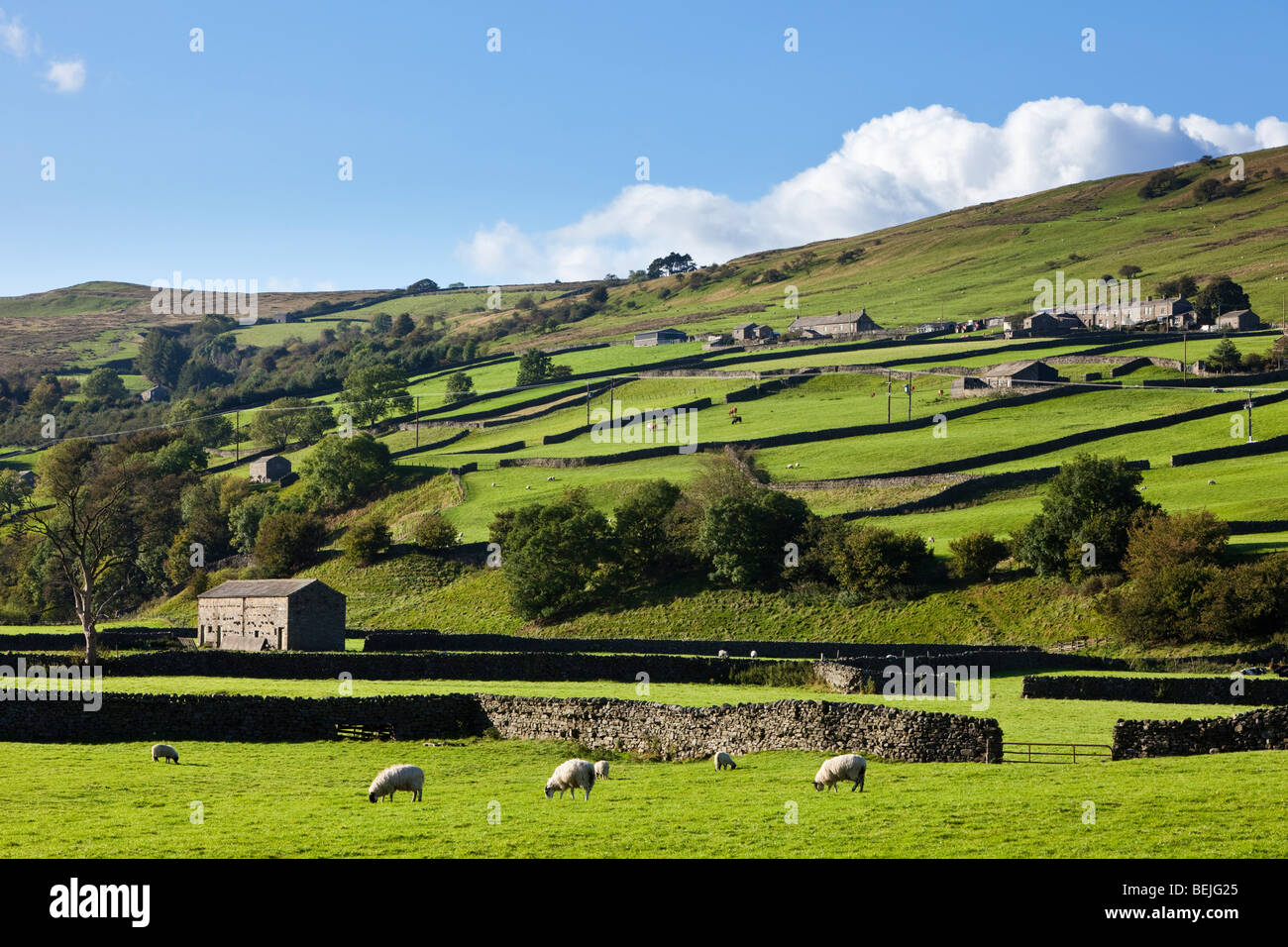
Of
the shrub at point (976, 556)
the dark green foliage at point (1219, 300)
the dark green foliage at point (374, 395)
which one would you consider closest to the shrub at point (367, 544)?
the shrub at point (976, 556)

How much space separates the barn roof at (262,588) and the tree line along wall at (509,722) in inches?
992

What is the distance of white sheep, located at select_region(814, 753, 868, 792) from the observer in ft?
65.9

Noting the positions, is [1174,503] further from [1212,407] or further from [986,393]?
[986,393]

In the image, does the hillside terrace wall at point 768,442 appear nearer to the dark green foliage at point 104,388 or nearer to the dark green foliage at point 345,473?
the dark green foliage at point 345,473

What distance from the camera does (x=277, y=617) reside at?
5456 cm

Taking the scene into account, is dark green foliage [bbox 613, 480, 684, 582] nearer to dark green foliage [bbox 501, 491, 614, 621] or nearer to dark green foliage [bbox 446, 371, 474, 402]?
dark green foliage [bbox 501, 491, 614, 621]

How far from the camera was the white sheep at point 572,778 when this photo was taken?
66.1 feet

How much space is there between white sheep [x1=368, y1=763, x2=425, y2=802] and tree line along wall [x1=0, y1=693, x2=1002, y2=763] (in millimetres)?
8368

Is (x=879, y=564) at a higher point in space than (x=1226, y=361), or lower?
lower

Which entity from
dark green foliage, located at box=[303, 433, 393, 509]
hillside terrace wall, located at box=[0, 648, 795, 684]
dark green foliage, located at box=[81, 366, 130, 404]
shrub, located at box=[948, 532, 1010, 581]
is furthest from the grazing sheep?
dark green foliage, located at box=[81, 366, 130, 404]

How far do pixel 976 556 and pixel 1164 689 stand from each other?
20.4m

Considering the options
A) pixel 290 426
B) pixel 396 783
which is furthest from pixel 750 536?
pixel 290 426

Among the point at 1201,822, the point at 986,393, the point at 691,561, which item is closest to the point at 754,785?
the point at 1201,822

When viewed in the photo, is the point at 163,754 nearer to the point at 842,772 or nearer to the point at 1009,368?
the point at 842,772
